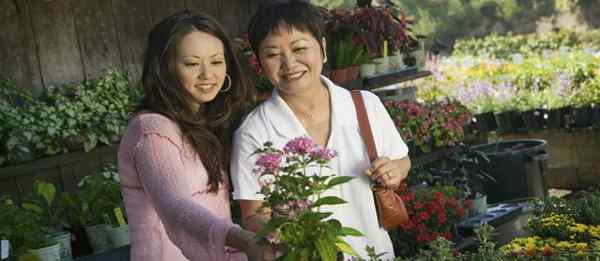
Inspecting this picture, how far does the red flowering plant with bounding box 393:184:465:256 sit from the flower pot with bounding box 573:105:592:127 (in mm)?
4216

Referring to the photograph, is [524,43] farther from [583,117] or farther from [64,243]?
[64,243]

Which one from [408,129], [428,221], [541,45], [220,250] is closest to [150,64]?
[220,250]

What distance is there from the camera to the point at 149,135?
219 cm

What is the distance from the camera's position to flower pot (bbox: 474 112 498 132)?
913 centimetres

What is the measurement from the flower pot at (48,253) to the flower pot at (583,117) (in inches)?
242

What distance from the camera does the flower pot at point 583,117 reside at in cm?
862

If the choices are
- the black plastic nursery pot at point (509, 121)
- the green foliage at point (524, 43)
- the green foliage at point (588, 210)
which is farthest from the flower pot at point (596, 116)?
the green foliage at point (524, 43)

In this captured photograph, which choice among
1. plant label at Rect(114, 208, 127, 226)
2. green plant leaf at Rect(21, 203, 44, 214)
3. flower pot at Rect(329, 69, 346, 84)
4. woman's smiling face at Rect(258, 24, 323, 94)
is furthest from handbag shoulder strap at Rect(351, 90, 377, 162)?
flower pot at Rect(329, 69, 346, 84)

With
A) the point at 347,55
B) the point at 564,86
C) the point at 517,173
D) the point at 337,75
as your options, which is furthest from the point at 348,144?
the point at 564,86

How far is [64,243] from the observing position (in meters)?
3.77

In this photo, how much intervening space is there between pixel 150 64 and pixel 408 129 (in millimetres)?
3348

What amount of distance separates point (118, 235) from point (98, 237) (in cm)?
9

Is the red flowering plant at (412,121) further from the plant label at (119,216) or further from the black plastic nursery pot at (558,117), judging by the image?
the black plastic nursery pot at (558,117)

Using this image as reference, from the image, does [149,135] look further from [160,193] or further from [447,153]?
[447,153]
